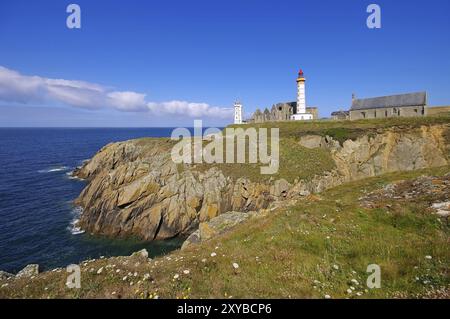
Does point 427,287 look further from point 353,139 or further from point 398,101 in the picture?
point 398,101

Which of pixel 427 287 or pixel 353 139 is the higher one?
pixel 353 139

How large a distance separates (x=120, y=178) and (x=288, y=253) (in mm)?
40053

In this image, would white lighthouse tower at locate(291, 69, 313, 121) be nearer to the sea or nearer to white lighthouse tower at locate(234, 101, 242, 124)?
white lighthouse tower at locate(234, 101, 242, 124)

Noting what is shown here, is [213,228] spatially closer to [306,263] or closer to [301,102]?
[306,263]

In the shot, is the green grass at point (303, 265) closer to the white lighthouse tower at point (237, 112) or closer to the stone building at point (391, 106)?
the stone building at point (391, 106)

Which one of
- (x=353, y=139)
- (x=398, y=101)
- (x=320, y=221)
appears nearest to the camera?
(x=320, y=221)

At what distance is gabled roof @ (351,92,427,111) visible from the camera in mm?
55000

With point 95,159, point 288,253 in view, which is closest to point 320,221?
point 288,253

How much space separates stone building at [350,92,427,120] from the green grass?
5352 cm

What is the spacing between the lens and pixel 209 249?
502 inches

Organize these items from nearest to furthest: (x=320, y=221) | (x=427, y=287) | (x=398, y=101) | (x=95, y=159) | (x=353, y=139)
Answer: (x=427, y=287) < (x=320, y=221) < (x=353, y=139) < (x=398, y=101) < (x=95, y=159)

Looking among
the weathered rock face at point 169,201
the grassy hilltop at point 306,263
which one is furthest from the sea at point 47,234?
the grassy hilltop at point 306,263

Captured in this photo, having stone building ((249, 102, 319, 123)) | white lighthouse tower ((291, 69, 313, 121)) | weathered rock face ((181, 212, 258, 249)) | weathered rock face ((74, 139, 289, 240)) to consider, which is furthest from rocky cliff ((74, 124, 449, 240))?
stone building ((249, 102, 319, 123))

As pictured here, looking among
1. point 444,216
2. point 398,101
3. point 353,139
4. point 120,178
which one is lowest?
point 120,178
